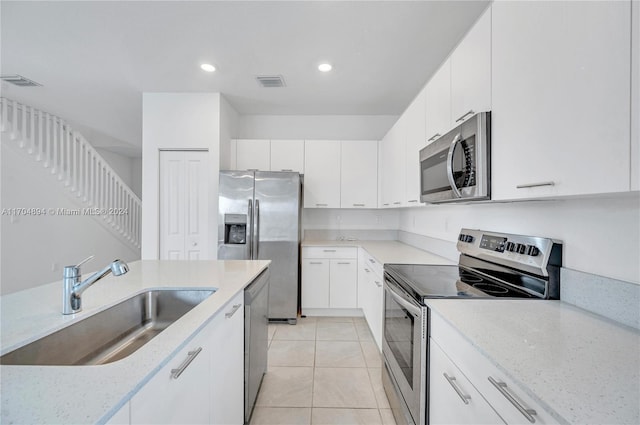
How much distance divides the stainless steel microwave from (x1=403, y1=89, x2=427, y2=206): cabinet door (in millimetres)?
331

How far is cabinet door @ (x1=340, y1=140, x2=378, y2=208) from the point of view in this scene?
354 centimetres

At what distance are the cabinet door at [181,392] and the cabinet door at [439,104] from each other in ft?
5.76

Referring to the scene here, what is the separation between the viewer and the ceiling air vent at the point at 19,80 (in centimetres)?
279

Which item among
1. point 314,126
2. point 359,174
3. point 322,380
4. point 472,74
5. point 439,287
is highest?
point 314,126

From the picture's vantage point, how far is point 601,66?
756 millimetres

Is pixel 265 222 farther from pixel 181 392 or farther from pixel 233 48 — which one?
pixel 181 392

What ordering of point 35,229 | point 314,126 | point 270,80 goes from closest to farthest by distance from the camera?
point 270,80
point 314,126
point 35,229

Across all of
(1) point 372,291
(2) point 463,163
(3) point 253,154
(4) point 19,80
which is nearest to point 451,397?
(2) point 463,163

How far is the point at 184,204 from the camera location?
3277 millimetres

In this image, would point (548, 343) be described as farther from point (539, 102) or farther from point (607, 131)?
point (539, 102)

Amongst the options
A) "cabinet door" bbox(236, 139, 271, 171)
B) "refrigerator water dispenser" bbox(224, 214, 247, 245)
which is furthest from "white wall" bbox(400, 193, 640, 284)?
"cabinet door" bbox(236, 139, 271, 171)

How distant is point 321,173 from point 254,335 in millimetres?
2300

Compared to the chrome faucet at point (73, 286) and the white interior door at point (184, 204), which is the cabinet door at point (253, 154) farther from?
the chrome faucet at point (73, 286)

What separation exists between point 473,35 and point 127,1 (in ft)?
7.18
